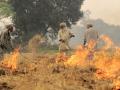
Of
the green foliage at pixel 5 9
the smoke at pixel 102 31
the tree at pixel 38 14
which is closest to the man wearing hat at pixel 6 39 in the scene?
the tree at pixel 38 14

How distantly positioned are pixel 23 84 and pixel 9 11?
31679mm

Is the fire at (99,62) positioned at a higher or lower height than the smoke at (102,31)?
lower

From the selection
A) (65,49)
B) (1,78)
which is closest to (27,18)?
(65,49)

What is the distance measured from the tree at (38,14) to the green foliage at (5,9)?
2.33 feet

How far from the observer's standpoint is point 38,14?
155 feet

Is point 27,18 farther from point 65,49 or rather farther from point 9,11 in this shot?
point 65,49

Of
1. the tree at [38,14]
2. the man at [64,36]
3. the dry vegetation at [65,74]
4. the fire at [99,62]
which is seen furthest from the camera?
the tree at [38,14]

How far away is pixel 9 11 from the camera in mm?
45750

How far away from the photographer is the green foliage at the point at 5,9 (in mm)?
45778

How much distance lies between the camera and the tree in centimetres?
4612

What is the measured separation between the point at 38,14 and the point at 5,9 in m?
3.71

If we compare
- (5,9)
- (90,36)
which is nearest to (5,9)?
(5,9)

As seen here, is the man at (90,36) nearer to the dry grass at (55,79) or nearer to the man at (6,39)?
the dry grass at (55,79)

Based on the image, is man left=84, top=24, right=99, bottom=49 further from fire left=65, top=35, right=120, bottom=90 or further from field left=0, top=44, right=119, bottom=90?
field left=0, top=44, right=119, bottom=90
